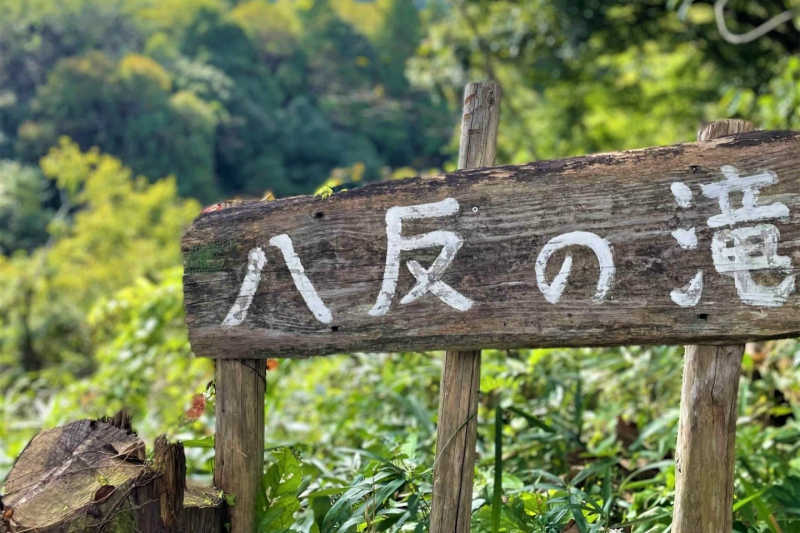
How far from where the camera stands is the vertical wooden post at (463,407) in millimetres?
1114

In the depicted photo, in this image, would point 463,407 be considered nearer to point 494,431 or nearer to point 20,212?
point 494,431

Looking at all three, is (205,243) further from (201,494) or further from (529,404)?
(529,404)

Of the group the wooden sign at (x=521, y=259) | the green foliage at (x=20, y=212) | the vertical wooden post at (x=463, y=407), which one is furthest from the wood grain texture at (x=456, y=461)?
the green foliage at (x=20, y=212)

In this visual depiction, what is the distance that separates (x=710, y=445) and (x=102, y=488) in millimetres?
966

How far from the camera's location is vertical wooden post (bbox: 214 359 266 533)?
1.23 metres

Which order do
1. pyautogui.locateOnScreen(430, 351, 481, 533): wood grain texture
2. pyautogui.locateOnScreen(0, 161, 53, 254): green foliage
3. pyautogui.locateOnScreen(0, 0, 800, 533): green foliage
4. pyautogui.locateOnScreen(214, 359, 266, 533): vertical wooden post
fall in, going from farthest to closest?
pyautogui.locateOnScreen(0, 161, 53, 254): green foliage → pyautogui.locateOnScreen(0, 0, 800, 533): green foliage → pyautogui.locateOnScreen(214, 359, 266, 533): vertical wooden post → pyautogui.locateOnScreen(430, 351, 481, 533): wood grain texture

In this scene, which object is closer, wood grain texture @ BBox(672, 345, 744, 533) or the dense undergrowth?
wood grain texture @ BBox(672, 345, 744, 533)

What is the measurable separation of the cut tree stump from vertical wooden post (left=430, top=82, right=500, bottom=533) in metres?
0.42

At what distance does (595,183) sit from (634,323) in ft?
0.76

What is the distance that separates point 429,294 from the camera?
113 centimetres

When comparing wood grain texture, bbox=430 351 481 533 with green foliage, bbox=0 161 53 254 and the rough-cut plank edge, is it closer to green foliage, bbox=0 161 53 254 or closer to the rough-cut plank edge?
the rough-cut plank edge

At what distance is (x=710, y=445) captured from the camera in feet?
3.33

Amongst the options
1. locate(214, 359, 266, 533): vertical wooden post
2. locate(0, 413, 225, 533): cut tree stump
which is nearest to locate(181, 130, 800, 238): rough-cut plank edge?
locate(214, 359, 266, 533): vertical wooden post

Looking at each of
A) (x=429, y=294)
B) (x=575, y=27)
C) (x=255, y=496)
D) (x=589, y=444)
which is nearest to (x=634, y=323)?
(x=429, y=294)
